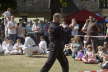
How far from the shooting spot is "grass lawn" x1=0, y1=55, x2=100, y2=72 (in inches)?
552

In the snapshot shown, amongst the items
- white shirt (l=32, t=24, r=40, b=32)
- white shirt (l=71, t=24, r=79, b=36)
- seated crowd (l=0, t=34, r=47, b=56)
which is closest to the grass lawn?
seated crowd (l=0, t=34, r=47, b=56)

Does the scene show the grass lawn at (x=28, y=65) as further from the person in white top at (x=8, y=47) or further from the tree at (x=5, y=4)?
the tree at (x=5, y=4)

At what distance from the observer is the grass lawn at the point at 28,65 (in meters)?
14.0

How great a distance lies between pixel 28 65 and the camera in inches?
592

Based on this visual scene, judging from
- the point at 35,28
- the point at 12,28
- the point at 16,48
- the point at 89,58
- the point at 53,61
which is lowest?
the point at 16,48

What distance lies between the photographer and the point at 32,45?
1836 centimetres

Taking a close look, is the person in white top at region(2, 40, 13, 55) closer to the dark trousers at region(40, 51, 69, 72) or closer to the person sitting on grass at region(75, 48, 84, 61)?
the person sitting on grass at region(75, 48, 84, 61)

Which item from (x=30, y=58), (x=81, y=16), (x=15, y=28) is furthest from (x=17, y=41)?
(x=81, y=16)

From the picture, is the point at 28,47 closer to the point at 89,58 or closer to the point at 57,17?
the point at 89,58

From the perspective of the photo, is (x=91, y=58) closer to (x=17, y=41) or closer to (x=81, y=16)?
(x=17, y=41)

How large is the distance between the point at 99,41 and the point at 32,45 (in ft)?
12.6

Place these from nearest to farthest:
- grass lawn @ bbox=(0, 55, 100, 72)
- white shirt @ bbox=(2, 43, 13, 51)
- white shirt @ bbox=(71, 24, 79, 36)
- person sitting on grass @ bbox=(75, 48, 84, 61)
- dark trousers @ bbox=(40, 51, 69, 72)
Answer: dark trousers @ bbox=(40, 51, 69, 72), grass lawn @ bbox=(0, 55, 100, 72), person sitting on grass @ bbox=(75, 48, 84, 61), white shirt @ bbox=(2, 43, 13, 51), white shirt @ bbox=(71, 24, 79, 36)

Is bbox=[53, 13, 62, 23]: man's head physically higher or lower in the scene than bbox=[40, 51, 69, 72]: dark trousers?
higher

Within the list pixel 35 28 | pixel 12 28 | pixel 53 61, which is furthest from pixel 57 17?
pixel 35 28
